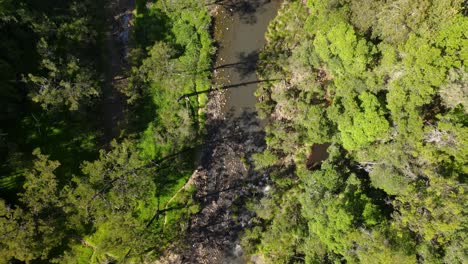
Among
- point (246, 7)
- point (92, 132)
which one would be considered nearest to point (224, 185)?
point (92, 132)

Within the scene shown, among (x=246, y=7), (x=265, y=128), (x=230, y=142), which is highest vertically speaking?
(x=246, y=7)

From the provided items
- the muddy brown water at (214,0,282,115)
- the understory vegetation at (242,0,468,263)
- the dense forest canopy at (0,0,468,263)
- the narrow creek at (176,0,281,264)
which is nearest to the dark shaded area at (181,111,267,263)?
the narrow creek at (176,0,281,264)

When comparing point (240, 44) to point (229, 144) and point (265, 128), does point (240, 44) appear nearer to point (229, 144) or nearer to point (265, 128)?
point (265, 128)

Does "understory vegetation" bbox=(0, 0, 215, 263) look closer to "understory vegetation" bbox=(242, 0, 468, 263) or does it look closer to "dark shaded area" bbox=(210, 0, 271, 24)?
"dark shaded area" bbox=(210, 0, 271, 24)

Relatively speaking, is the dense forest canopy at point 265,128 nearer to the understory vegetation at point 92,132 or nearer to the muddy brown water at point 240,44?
the understory vegetation at point 92,132

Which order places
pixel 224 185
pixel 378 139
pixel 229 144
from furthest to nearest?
pixel 229 144, pixel 224 185, pixel 378 139

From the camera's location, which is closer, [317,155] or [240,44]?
[317,155]

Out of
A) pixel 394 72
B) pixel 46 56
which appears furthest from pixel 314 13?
pixel 46 56

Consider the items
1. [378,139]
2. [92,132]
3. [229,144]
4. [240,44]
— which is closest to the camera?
[378,139]

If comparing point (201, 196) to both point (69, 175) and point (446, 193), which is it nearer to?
point (69, 175)
